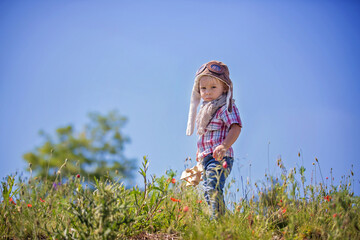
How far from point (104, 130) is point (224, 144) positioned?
58.9ft

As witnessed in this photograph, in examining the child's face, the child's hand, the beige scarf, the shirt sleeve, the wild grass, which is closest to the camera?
the wild grass

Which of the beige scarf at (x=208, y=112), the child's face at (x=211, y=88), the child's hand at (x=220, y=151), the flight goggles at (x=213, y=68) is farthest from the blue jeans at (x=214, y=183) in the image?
the flight goggles at (x=213, y=68)

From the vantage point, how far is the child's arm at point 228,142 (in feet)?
10.7

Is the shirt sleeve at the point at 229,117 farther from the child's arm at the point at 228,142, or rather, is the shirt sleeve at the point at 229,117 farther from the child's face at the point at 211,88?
the child's face at the point at 211,88

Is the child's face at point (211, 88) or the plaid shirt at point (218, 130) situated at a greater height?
the child's face at point (211, 88)

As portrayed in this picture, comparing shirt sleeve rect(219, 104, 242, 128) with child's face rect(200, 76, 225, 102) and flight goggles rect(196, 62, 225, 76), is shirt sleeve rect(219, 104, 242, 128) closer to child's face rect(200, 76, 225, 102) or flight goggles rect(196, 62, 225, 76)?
child's face rect(200, 76, 225, 102)

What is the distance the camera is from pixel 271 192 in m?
3.53

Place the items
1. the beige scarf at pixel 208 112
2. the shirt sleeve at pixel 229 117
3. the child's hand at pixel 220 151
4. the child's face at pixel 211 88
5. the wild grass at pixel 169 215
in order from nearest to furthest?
the wild grass at pixel 169 215 < the child's hand at pixel 220 151 < the shirt sleeve at pixel 229 117 < the beige scarf at pixel 208 112 < the child's face at pixel 211 88

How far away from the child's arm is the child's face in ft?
1.60

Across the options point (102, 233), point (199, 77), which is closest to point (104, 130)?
point (199, 77)

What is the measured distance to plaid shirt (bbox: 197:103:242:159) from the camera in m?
3.50

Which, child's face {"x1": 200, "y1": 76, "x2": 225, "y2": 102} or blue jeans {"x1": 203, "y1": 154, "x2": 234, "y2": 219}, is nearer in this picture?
blue jeans {"x1": 203, "y1": 154, "x2": 234, "y2": 219}

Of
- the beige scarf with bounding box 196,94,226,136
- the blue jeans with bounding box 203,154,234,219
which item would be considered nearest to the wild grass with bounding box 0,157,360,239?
the blue jeans with bounding box 203,154,234,219

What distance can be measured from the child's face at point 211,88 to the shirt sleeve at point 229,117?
0.28m
